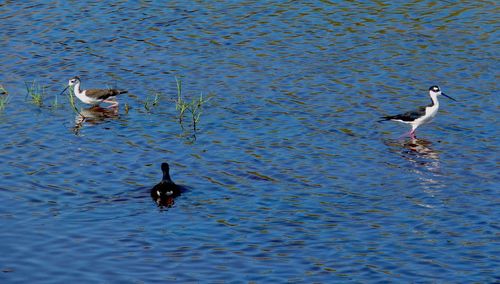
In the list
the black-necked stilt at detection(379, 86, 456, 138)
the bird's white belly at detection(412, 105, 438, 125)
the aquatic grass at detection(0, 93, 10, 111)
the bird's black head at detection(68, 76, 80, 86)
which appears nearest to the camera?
the black-necked stilt at detection(379, 86, 456, 138)

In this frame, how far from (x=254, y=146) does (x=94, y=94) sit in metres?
5.97

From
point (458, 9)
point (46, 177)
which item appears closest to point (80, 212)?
point (46, 177)

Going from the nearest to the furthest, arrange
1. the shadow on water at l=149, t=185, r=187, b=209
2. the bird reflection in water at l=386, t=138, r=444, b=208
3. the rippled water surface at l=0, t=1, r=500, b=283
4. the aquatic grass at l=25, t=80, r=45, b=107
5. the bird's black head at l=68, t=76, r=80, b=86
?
1. the rippled water surface at l=0, t=1, r=500, b=283
2. the shadow on water at l=149, t=185, r=187, b=209
3. the bird reflection in water at l=386, t=138, r=444, b=208
4. the aquatic grass at l=25, t=80, r=45, b=107
5. the bird's black head at l=68, t=76, r=80, b=86

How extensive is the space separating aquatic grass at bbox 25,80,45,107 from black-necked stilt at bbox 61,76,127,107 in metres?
0.92

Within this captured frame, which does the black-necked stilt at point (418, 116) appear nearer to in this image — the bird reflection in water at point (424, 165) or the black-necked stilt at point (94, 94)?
the bird reflection in water at point (424, 165)

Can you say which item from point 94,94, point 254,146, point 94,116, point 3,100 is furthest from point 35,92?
point 254,146

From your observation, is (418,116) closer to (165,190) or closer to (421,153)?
(421,153)

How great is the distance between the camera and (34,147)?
24.8 m

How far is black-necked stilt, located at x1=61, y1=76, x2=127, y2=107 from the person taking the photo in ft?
93.6

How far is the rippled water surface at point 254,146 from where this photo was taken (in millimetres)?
18125

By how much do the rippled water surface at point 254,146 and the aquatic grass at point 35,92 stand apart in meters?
0.20

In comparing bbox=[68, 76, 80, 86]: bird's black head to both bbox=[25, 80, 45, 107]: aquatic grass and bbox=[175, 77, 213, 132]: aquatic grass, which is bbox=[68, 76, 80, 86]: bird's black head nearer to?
bbox=[25, 80, 45, 107]: aquatic grass

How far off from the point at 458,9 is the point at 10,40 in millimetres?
A: 15269

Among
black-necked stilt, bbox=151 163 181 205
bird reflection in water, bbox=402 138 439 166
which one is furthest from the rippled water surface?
black-necked stilt, bbox=151 163 181 205
